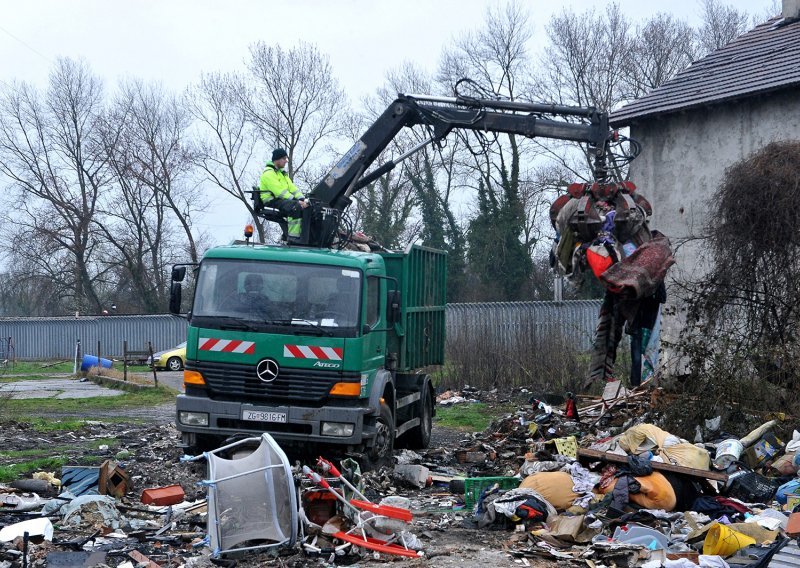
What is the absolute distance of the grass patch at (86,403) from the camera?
18.1 meters

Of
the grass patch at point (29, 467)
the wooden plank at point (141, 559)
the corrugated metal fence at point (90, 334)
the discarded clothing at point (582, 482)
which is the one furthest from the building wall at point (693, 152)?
the corrugated metal fence at point (90, 334)

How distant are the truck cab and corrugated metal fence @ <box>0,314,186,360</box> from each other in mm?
30925

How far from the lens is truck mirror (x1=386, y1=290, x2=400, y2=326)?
10.9 m

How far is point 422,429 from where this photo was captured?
13117 mm

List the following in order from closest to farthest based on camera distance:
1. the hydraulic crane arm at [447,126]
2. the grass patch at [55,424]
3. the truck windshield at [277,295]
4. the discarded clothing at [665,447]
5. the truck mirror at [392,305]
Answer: the discarded clothing at [665,447]
the truck windshield at [277,295]
the truck mirror at [392,305]
the hydraulic crane arm at [447,126]
the grass patch at [55,424]

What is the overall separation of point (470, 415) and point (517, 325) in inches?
134

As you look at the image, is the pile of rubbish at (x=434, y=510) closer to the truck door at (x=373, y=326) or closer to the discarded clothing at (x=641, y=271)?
the truck door at (x=373, y=326)

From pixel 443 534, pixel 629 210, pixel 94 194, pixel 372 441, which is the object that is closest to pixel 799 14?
pixel 629 210

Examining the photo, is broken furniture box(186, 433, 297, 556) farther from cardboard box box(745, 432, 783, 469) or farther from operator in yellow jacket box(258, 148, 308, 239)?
operator in yellow jacket box(258, 148, 308, 239)

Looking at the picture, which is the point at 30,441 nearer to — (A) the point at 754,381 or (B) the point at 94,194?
(A) the point at 754,381

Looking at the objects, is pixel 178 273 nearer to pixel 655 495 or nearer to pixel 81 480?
pixel 81 480

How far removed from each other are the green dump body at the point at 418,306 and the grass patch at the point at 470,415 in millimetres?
2381

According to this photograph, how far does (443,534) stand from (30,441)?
7.91 meters

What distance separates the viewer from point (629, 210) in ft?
36.7
